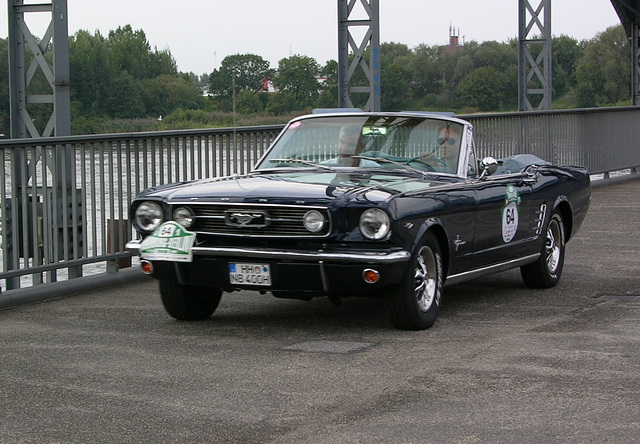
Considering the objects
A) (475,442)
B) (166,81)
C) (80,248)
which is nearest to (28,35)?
(80,248)

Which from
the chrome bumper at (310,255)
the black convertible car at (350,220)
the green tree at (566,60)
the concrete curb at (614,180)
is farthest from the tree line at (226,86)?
the green tree at (566,60)

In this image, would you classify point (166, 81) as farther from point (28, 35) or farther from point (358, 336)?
point (358, 336)

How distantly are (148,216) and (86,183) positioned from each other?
254cm

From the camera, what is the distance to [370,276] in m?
6.95

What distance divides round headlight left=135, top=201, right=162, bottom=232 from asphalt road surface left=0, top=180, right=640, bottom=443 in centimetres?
70

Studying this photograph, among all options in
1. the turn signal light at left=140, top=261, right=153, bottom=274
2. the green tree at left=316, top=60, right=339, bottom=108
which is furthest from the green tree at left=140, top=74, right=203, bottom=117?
the turn signal light at left=140, top=261, right=153, bottom=274

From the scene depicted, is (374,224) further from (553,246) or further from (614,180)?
(614,180)

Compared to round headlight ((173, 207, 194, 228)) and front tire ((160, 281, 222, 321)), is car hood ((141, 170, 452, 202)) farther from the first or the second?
front tire ((160, 281, 222, 321))

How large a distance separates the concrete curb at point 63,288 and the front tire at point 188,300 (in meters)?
1.55

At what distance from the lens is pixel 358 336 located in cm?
730

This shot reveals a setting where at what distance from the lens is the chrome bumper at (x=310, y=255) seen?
22.7 ft

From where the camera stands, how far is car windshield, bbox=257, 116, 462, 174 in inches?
329

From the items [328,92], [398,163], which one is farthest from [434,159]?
[328,92]

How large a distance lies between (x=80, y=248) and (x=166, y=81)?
12.3 m
